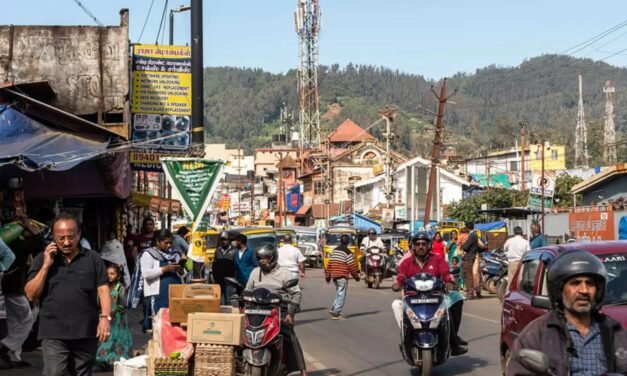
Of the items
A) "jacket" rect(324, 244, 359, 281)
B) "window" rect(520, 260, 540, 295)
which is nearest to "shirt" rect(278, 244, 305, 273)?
"jacket" rect(324, 244, 359, 281)

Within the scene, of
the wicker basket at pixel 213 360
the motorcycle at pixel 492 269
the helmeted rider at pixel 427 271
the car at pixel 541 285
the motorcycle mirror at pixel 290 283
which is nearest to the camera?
the car at pixel 541 285

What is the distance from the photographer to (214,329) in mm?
9586

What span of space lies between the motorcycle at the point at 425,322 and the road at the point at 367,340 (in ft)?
3.47

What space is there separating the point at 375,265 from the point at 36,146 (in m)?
19.5

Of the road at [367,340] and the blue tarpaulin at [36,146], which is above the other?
the blue tarpaulin at [36,146]

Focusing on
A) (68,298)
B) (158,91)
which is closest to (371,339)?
(158,91)

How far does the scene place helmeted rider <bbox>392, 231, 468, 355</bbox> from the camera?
11.6 metres

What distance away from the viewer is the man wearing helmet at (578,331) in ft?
13.4

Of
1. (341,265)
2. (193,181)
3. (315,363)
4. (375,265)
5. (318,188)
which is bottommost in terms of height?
(375,265)

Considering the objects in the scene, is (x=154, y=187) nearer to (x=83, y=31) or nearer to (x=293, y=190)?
(x=293, y=190)

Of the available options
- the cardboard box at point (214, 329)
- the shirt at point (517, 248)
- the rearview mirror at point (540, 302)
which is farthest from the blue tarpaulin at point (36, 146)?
the shirt at point (517, 248)

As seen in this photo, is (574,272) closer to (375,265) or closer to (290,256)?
(290,256)

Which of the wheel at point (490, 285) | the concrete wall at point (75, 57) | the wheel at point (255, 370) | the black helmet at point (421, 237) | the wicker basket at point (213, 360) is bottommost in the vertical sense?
the wheel at point (490, 285)

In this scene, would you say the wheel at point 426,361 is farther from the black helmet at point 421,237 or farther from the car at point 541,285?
the black helmet at point 421,237
